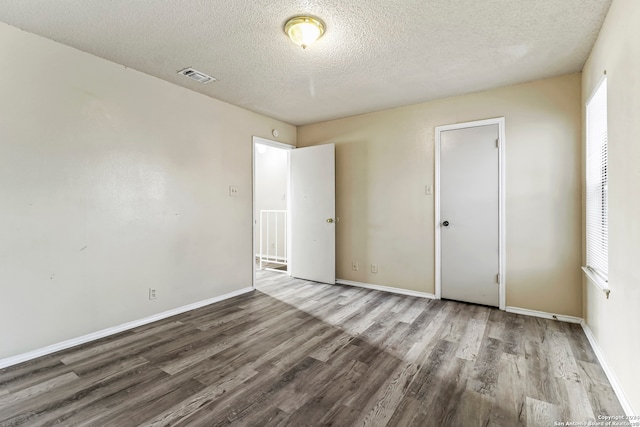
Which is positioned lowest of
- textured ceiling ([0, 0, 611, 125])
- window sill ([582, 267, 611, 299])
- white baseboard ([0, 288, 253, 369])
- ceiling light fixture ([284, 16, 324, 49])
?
white baseboard ([0, 288, 253, 369])

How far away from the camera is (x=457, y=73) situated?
114 inches

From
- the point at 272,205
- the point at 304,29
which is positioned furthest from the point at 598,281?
the point at 272,205

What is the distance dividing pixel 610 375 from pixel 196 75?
4120 mm

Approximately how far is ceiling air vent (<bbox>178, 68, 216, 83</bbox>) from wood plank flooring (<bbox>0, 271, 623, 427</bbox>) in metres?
2.49

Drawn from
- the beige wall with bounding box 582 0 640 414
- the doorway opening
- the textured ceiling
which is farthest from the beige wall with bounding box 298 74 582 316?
the doorway opening

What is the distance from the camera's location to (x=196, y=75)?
2.93 meters

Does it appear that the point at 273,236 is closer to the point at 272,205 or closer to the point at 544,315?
the point at 272,205

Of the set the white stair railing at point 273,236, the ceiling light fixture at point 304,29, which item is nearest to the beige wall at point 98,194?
the ceiling light fixture at point 304,29

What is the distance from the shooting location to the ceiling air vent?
112 inches

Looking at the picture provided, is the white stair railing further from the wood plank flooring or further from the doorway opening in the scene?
the wood plank flooring

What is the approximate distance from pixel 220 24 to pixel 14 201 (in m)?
2.01

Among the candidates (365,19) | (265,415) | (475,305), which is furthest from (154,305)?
(475,305)

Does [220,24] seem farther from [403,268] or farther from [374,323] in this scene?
[403,268]

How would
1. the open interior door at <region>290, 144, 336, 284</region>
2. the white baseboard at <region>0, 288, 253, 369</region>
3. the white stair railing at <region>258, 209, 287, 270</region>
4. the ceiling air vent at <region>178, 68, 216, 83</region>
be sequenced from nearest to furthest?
the white baseboard at <region>0, 288, 253, 369</region>, the ceiling air vent at <region>178, 68, 216, 83</region>, the open interior door at <region>290, 144, 336, 284</region>, the white stair railing at <region>258, 209, 287, 270</region>
